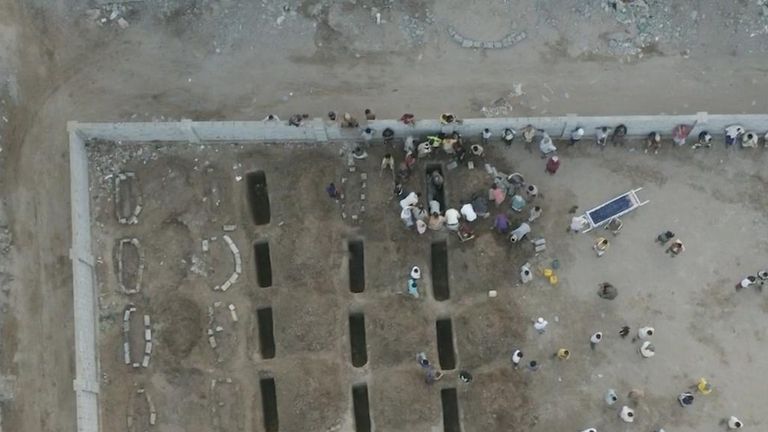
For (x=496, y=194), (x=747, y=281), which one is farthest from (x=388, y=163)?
(x=747, y=281)

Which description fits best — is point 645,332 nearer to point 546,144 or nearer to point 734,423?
point 734,423

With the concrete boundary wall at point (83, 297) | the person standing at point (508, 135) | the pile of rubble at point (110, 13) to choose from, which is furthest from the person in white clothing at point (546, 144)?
the concrete boundary wall at point (83, 297)

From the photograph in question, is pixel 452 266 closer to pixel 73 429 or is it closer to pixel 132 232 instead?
pixel 132 232

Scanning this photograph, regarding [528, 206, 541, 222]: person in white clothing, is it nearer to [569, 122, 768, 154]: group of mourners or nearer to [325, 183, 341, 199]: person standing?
[569, 122, 768, 154]: group of mourners

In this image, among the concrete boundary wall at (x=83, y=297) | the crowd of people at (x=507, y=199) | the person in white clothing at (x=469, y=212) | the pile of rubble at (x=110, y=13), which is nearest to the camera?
the concrete boundary wall at (x=83, y=297)

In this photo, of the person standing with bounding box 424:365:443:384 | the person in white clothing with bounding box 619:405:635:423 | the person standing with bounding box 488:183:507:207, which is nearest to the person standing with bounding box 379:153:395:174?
the person standing with bounding box 488:183:507:207

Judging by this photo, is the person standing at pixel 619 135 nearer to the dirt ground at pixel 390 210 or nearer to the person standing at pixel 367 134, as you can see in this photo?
the dirt ground at pixel 390 210
